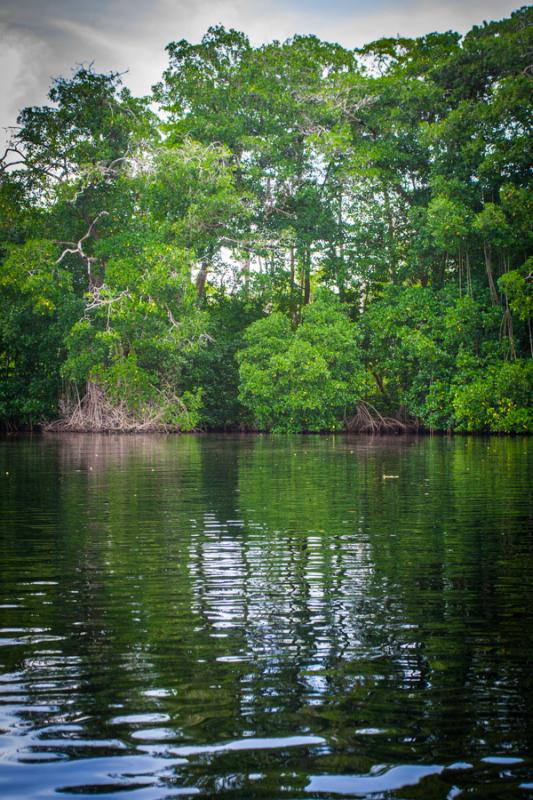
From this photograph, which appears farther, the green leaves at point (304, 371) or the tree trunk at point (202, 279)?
the tree trunk at point (202, 279)

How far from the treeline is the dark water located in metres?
24.7

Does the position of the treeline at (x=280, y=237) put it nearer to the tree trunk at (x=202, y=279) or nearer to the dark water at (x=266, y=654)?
the tree trunk at (x=202, y=279)

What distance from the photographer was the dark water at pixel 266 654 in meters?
2.41

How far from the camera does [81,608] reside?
4.46 m

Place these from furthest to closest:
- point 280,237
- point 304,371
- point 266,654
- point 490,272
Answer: point 280,237
point 304,371
point 490,272
point 266,654

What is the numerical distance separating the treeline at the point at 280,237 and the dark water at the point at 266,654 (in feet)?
81.1

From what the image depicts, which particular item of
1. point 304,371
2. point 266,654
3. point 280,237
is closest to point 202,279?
point 280,237

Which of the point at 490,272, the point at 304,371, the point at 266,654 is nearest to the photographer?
the point at 266,654

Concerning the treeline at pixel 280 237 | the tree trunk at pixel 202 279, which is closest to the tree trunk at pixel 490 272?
the treeline at pixel 280 237

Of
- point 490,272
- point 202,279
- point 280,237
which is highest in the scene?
point 280,237

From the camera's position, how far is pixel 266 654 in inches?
140

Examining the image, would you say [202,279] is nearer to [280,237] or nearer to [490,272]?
[280,237]

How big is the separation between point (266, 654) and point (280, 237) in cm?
3495

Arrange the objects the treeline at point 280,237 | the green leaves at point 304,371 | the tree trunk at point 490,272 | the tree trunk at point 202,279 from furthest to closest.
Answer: the tree trunk at point 202,279
the green leaves at point 304,371
the tree trunk at point 490,272
the treeline at point 280,237
